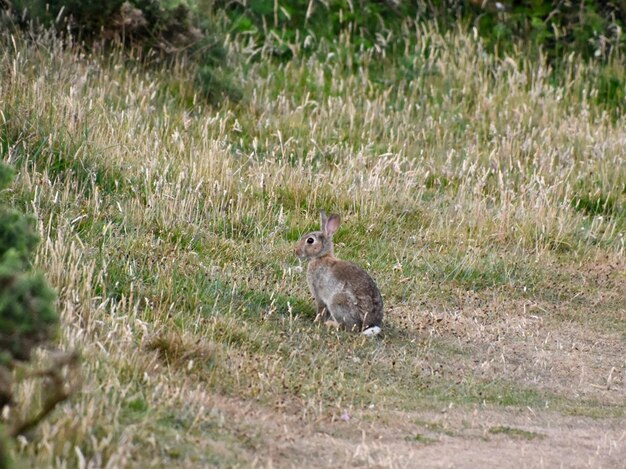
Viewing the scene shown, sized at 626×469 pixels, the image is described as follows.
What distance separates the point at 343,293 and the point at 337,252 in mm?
1569

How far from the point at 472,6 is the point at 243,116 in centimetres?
471

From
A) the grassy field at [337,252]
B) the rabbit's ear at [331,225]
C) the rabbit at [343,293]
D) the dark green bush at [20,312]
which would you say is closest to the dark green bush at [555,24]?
the grassy field at [337,252]

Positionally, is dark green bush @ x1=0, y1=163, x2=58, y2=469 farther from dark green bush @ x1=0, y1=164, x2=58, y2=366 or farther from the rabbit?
the rabbit

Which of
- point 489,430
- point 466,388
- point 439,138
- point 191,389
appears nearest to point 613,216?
point 439,138

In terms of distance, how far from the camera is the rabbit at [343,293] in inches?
294

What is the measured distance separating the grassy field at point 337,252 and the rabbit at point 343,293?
159 mm

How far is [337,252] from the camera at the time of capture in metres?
9.09

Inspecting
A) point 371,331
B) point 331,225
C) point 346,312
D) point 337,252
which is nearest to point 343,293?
point 346,312

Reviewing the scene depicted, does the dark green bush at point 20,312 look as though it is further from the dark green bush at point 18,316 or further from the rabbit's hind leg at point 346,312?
the rabbit's hind leg at point 346,312

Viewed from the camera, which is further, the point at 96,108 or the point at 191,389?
the point at 96,108

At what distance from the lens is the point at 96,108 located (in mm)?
10047

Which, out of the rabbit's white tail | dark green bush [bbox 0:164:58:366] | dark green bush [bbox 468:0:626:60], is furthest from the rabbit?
dark green bush [bbox 468:0:626:60]

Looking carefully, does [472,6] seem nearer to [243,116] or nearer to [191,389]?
[243,116]

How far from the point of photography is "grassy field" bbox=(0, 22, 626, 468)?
18.6 feet
